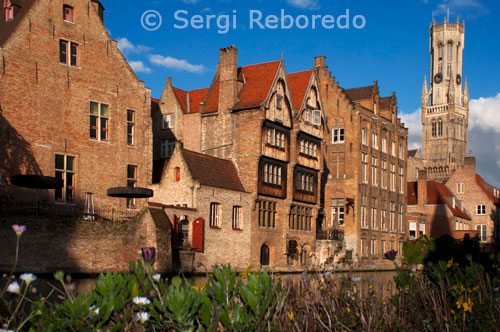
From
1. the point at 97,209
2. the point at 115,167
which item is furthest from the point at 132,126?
the point at 97,209

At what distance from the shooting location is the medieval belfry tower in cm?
17212

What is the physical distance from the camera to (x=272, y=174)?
40.7 metres

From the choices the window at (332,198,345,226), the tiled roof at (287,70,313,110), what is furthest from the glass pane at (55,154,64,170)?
the window at (332,198,345,226)

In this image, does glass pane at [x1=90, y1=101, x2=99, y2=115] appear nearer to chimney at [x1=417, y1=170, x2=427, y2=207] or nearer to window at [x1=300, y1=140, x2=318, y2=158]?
window at [x1=300, y1=140, x2=318, y2=158]

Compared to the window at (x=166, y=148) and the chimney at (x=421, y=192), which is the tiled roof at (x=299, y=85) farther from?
the chimney at (x=421, y=192)

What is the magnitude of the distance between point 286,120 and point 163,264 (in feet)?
56.0

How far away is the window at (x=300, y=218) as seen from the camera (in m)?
42.8

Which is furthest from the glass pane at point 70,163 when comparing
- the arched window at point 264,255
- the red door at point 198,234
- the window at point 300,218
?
the window at point 300,218

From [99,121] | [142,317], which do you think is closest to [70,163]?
[99,121]

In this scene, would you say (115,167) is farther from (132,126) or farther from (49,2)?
(49,2)

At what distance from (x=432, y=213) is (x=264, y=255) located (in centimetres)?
3270

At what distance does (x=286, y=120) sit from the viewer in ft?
138

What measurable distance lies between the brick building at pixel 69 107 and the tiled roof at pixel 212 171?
8.94 ft

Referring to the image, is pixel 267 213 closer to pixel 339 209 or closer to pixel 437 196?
pixel 339 209
